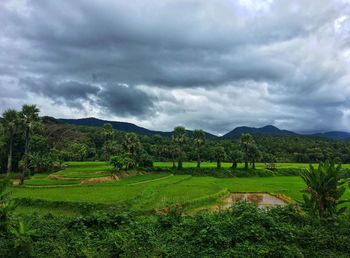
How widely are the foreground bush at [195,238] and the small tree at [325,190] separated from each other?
78 cm

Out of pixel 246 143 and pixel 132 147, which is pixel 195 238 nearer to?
pixel 132 147

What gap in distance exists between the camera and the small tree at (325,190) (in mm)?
12977

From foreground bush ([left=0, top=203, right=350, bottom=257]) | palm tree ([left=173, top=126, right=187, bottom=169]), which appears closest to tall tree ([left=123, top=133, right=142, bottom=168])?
palm tree ([left=173, top=126, right=187, bottom=169])

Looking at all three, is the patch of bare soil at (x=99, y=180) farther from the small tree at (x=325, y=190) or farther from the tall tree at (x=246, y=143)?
the tall tree at (x=246, y=143)

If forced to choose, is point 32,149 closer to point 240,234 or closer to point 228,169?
point 228,169

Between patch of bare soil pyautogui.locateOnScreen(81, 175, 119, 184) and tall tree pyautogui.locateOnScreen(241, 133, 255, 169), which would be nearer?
patch of bare soil pyautogui.locateOnScreen(81, 175, 119, 184)

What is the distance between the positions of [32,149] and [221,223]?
258 feet

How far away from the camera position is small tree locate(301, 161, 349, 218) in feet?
42.6

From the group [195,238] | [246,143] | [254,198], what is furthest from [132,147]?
[195,238]

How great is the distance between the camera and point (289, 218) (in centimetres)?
1320

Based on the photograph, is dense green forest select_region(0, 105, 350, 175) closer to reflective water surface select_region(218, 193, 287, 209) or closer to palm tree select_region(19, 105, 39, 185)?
palm tree select_region(19, 105, 39, 185)

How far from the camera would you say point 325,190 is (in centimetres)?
1317

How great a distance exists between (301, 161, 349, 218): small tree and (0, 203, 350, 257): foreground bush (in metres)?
0.78

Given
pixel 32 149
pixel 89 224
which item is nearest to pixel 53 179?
pixel 32 149
